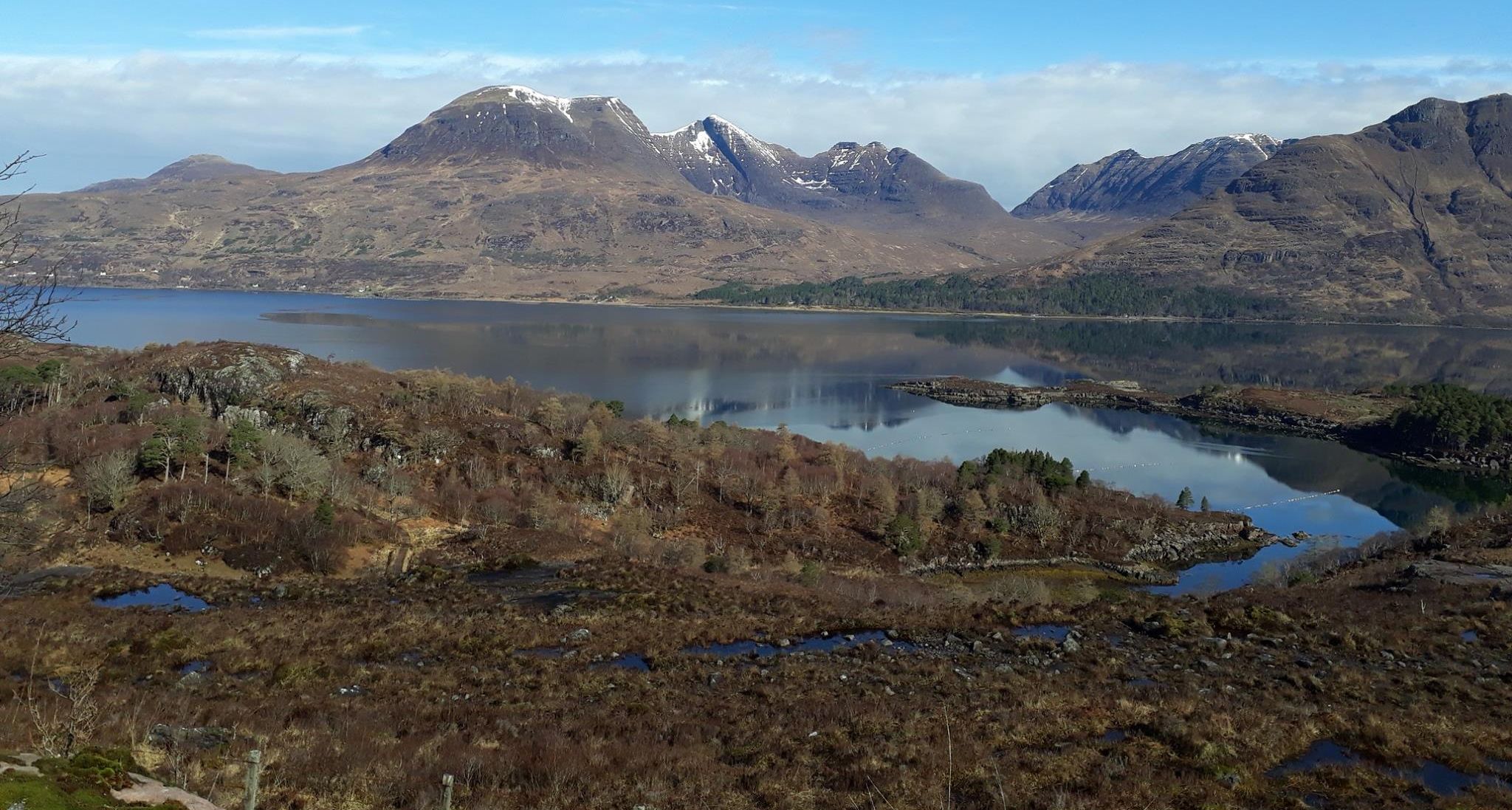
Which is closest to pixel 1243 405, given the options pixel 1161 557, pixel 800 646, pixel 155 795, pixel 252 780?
pixel 1161 557

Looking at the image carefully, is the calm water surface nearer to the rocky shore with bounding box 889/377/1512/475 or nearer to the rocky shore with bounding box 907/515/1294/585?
the rocky shore with bounding box 907/515/1294/585

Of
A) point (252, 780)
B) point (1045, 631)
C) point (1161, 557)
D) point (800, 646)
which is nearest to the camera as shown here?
point (252, 780)

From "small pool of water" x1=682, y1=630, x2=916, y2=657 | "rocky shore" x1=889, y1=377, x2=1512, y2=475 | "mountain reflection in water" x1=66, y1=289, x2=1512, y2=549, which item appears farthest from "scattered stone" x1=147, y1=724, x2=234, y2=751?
"rocky shore" x1=889, y1=377, x2=1512, y2=475

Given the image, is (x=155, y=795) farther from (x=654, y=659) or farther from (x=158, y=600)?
(x=158, y=600)

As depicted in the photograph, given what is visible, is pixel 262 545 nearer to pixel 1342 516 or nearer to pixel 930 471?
pixel 930 471

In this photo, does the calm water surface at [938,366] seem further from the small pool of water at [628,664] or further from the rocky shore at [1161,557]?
the small pool of water at [628,664]

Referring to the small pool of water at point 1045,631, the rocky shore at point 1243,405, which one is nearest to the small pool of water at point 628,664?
the small pool of water at point 1045,631

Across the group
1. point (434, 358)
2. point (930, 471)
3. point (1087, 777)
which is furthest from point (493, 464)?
point (434, 358)
